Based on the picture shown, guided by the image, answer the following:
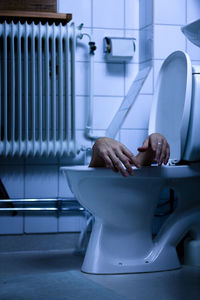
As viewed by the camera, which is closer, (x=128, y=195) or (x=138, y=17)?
Answer: (x=128, y=195)

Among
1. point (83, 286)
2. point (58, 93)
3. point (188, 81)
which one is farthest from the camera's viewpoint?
point (58, 93)

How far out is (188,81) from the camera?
5.90 feet

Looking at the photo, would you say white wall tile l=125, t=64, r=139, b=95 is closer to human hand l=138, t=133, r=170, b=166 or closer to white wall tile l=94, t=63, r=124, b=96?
white wall tile l=94, t=63, r=124, b=96

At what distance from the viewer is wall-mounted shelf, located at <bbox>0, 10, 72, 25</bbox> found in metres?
2.34

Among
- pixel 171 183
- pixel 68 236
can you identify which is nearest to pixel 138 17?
pixel 171 183

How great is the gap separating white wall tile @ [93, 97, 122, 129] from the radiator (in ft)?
0.53

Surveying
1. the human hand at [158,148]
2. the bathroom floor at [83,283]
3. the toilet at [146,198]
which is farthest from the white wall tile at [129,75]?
the bathroom floor at [83,283]

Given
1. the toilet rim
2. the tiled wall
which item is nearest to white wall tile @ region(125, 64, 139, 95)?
the tiled wall

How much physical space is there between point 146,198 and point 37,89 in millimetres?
898

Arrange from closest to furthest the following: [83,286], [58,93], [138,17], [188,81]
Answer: [83,286], [188,81], [58,93], [138,17]

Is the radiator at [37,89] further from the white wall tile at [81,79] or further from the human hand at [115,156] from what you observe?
the human hand at [115,156]

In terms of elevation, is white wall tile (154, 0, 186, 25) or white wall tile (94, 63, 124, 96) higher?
white wall tile (154, 0, 186, 25)

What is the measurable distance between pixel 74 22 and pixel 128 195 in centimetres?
115

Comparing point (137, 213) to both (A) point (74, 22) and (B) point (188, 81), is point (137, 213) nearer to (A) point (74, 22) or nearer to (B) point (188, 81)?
(B) point (188, 81)
